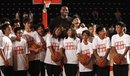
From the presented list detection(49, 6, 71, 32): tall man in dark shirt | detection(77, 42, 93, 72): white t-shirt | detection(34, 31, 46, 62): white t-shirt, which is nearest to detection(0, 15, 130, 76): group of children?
detection(77, 42, 93, 72): white t-shirt

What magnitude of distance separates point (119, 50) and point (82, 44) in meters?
0.80

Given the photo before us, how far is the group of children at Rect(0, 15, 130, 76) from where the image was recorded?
7.49m

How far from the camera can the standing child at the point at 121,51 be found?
7445mm

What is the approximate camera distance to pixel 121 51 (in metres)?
7.49

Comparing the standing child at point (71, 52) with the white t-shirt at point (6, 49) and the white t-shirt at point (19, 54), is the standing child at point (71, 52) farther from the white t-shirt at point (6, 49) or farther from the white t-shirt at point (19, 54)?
the white t-shirt at point (6, 49)

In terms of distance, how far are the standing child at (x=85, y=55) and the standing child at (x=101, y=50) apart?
5.4 inches

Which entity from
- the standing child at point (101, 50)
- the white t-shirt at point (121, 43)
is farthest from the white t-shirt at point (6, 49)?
the white t-shirt at point (121, 43)

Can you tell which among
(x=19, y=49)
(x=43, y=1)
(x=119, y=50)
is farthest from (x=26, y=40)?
(x=43, y=1)

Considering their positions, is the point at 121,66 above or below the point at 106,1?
below

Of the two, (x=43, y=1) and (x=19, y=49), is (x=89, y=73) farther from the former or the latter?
(x=43, y=1)

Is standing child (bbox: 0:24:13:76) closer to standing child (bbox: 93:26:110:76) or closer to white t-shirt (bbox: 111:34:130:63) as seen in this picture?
standing child (bbox: 93:26:110:76)

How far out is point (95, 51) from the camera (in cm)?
764

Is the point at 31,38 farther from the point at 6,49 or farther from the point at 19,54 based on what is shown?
the point at 6,49

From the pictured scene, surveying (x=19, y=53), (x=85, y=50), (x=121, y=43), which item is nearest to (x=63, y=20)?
→ (x=85, y=50)
